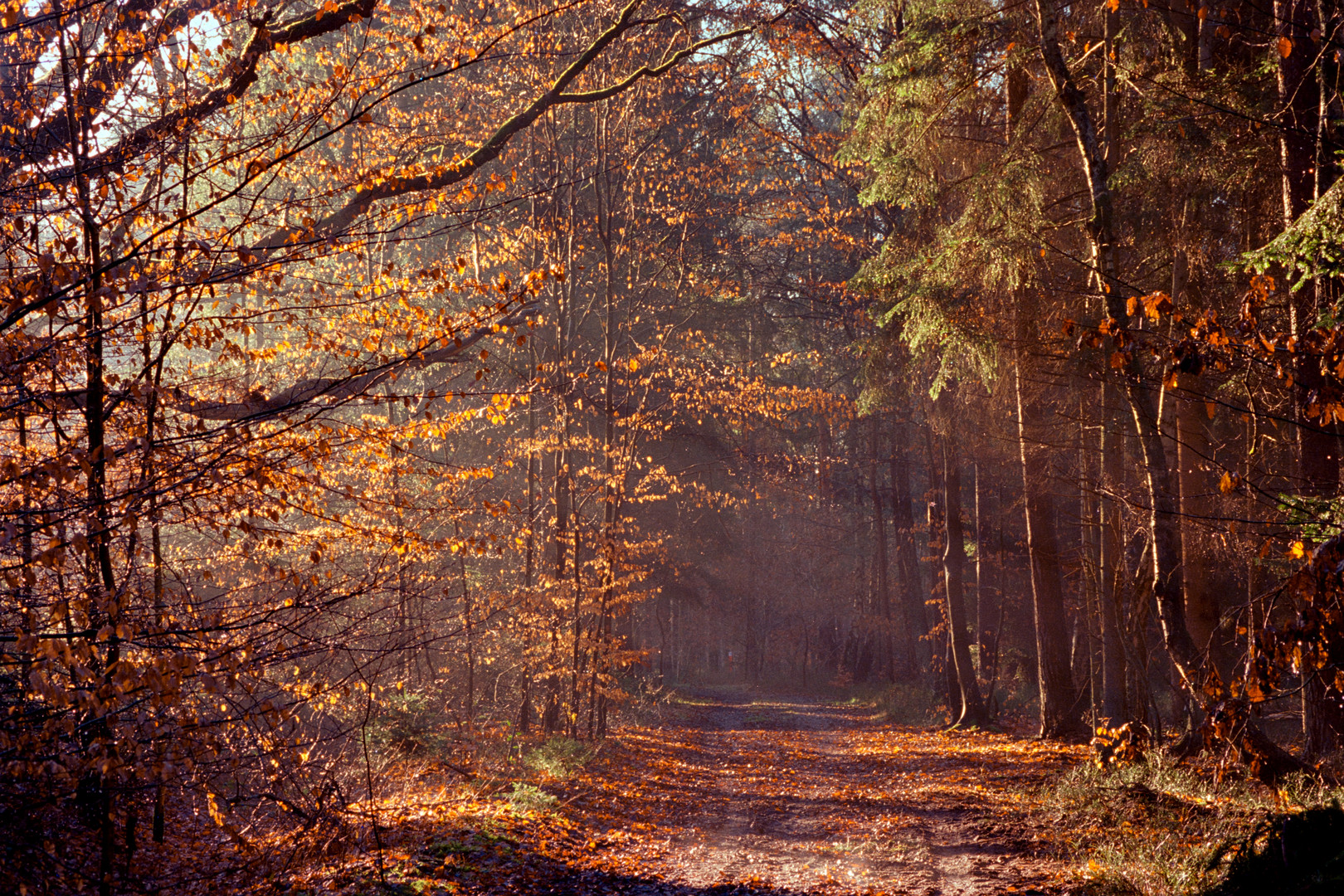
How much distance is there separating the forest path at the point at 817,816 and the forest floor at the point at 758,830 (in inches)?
1.1

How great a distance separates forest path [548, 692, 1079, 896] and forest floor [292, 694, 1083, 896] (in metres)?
0.03

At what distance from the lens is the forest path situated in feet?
23.5

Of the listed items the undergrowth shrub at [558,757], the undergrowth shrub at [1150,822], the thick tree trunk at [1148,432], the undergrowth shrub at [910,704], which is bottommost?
the undergrowth shrub at [910,704]

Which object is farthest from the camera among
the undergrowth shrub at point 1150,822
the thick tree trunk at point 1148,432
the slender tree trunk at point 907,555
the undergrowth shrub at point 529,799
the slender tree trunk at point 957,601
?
the slender tree trunk at point 907,555

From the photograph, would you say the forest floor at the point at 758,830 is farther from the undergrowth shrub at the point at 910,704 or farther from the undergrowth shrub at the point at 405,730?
the undergrowth shrub at the point at 910,704

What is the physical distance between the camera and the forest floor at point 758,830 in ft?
22.8

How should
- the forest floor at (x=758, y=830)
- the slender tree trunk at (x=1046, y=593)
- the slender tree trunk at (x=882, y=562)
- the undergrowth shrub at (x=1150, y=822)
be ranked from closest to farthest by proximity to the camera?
1. the undergrowth shrub at (x=1150, y=822)
2. the forest floor at (x=758, y=830)
3. the slender tree trunk at (x=1046, y=593)
4. the slender tree trunk at (x=882, y=562)

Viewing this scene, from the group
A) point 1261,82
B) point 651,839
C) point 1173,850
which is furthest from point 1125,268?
point 651,839

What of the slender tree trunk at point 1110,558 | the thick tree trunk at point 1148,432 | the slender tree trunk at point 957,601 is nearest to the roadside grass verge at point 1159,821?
the thick tree trunk at point 1148,432

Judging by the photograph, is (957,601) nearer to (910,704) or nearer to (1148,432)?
(910,704)

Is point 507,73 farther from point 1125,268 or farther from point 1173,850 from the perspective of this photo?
point 1173,850

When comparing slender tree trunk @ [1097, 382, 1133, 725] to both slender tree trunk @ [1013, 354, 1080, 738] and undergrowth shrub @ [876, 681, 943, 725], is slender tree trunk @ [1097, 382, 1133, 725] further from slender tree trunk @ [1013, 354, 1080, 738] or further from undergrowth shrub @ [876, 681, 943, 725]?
undergrowth shrub @ [876, 681, 943, 725]

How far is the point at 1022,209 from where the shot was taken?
35.0 feet

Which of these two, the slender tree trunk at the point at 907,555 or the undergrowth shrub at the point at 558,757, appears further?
the slender tree trunk at the point at 907,555
